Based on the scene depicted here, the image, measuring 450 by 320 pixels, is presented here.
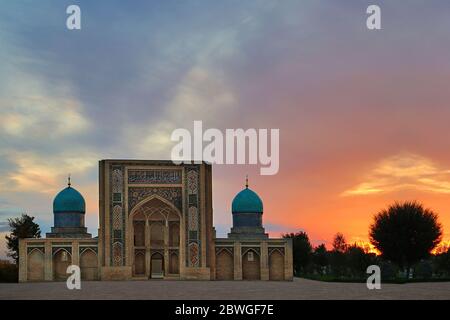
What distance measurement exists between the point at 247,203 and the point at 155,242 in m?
7.58

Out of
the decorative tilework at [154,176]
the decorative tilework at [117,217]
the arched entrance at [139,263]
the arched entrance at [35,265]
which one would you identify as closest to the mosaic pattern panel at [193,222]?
the decorative tilework at [154,176]

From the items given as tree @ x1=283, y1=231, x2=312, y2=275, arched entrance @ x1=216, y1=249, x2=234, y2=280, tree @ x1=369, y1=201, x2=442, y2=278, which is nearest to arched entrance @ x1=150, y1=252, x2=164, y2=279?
arched entrance @ x1=216, y1=249, x2=234, y2=280

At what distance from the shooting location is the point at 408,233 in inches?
1721

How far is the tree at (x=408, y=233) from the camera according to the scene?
43.5 m

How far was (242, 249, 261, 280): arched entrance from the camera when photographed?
4106 cm

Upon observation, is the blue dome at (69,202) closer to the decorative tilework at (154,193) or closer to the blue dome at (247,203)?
the decorative tilework at (154,193)

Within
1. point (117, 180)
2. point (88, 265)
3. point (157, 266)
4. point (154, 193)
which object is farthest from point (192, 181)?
point (88, 265)

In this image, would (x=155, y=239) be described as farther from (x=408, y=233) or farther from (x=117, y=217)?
(x=408, y=233)

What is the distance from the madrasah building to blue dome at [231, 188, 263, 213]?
3.56 m

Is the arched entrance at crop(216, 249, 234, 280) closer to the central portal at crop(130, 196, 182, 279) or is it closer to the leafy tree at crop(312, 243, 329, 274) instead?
the central portal at crop(130, 196, 182, 279)

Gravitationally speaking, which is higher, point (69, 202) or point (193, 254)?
point (69, 202)
